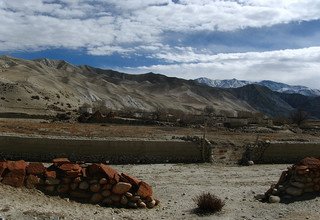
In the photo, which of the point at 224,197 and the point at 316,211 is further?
the point at 224,197

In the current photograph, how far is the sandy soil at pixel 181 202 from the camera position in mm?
11141

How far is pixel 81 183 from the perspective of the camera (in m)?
12.5

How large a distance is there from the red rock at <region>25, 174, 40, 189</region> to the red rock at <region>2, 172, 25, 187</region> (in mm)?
150

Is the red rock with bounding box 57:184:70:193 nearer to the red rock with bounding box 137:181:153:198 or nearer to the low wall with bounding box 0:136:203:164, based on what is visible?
the red rock with bounding box 137:181:153:198

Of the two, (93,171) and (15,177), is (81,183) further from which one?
(15,177)

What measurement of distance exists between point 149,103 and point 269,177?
4375 inches

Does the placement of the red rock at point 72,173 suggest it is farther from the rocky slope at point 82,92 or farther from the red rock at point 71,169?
the rocky slope at point 82,92

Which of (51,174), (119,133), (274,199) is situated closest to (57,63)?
(119,133)

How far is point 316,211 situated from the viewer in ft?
42.1

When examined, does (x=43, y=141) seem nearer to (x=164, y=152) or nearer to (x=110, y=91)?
(x=164, y=152)

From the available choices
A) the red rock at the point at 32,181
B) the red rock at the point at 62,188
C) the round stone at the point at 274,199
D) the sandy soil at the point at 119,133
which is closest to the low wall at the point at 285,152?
the sandy soil at the point at 119,133

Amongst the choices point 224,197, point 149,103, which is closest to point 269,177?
point 224,197

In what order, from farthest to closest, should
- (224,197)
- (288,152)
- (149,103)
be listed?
(149,103) → (288,152) → (224,197)

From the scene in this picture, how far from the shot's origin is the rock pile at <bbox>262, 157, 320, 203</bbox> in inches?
556
